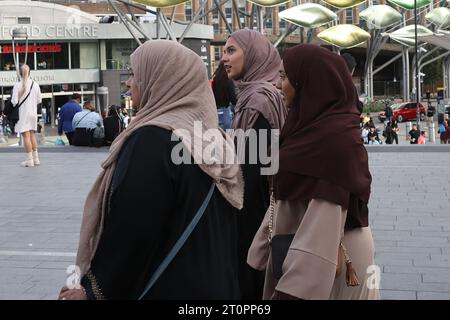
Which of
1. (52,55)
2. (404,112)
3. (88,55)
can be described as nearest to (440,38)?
(404,112)

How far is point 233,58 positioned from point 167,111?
61.8 inches

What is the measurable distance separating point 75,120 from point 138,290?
480 inches

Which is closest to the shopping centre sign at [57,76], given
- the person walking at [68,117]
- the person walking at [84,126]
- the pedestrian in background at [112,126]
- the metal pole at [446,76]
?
the person walking at [68,117]

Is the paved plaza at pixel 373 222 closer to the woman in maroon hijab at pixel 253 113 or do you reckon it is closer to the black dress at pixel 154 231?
the woman in maroon hijab at pixel 253 113

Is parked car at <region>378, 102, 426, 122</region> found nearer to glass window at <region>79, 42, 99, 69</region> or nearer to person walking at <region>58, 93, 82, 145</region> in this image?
glass window at <region>79, 42, 99, 69</region>

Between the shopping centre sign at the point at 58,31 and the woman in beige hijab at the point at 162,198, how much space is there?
44818mm

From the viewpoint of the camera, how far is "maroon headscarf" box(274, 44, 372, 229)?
8.48 ft

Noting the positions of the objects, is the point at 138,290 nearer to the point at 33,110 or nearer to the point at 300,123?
the point at 300,123

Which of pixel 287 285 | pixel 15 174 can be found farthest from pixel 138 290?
pixel 15 174

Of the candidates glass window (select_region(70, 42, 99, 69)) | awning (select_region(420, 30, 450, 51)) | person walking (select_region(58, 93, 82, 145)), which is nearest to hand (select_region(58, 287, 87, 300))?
person walking (select_region(58, 93, 82, 145))

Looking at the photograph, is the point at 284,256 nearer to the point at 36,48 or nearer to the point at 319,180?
the point at 319,180

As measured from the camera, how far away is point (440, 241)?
5961 millimetres

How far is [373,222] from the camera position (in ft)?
22.4

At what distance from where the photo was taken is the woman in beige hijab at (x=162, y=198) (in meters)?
2.21
